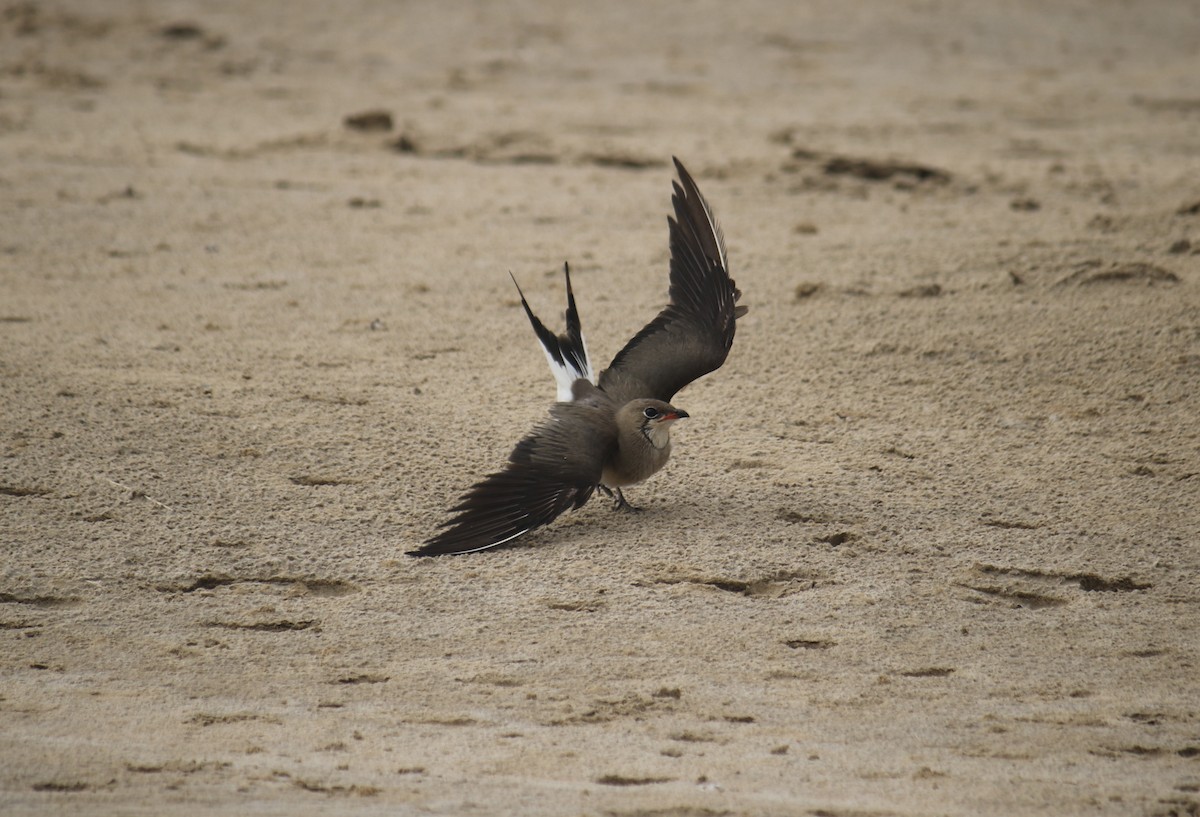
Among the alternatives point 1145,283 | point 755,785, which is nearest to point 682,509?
point 755,785

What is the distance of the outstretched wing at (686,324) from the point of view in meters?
5.05

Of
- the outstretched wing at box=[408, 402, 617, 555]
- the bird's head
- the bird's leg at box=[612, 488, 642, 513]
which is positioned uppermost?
the bird's head

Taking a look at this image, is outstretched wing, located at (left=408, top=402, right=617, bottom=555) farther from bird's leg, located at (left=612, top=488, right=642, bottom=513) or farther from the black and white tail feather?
the black and white tail feather

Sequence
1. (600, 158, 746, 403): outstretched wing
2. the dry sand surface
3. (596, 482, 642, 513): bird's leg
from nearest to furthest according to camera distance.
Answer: the dry sand surface, (596, 482, 642, 513): bird's leg, (600, 158, 746, 403): outstretched wing

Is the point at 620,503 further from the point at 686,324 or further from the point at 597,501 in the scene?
the point at 686,324

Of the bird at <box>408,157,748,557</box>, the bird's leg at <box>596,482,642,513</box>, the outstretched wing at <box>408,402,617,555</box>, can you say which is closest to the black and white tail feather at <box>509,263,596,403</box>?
the bird at <box>408,157,748,557</box>

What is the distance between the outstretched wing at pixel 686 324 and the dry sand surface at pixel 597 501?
0.36 meters

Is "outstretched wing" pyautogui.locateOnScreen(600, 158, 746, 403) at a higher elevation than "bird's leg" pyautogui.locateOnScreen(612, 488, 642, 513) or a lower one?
higher

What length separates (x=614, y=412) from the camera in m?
4.80

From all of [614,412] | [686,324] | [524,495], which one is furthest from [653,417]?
[686,324]

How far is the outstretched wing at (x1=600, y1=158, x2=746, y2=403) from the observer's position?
5.05 m

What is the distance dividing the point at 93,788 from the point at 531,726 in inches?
40.2

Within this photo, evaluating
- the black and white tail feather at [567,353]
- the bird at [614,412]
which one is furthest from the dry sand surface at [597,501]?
the black and white tail feather at [567,353]

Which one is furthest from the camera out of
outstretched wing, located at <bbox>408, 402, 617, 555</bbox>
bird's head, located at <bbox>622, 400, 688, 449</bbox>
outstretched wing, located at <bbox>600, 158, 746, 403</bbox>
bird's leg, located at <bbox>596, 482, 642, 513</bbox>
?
outstretched wing, located at <bbox>600, 158, 746, 403</bbox>
